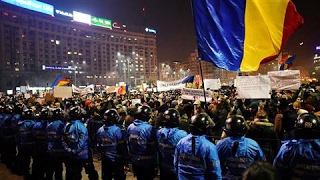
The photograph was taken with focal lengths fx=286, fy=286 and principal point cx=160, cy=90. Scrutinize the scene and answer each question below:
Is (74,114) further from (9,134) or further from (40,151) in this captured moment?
(9,134)

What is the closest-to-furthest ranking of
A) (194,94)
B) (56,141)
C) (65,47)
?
(56,141)
(194,94)
(65,47)

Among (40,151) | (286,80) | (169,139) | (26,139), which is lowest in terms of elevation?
(40,151)

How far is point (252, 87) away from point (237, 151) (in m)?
3.34

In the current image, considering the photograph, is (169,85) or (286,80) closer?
(286,80)

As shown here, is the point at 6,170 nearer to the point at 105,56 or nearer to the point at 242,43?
the point at 242,43

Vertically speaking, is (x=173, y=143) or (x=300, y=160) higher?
(x=300, y=160)

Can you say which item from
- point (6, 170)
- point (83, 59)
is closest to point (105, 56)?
point (83, 59)

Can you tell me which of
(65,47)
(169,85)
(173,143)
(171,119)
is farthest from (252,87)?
(65,47)

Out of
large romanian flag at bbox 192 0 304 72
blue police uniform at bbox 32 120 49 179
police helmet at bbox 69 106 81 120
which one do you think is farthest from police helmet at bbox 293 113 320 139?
blue police uniform at bbox 32 120 49 179

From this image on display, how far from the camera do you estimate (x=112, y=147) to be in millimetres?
6504

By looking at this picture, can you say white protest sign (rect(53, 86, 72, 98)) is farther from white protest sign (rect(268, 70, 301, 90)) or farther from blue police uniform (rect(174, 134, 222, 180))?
blue police uniform (rect(174, 134, 222, 180))

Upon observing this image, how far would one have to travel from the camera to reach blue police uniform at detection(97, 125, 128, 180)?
6523 mm

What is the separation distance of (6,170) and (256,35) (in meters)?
10.1

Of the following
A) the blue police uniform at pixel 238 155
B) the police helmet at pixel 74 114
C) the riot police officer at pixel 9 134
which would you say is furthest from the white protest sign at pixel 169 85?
the blue police uniform at pixel 238 155
